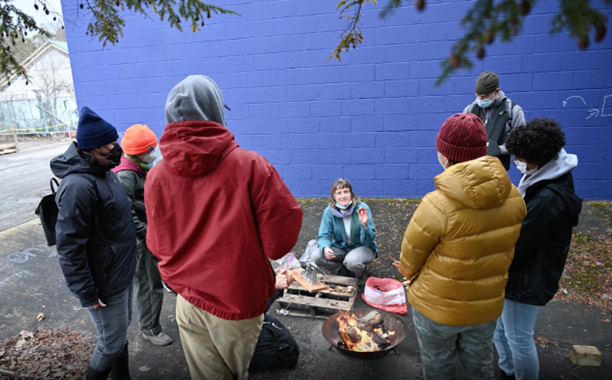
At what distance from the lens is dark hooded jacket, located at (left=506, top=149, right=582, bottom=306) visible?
203 cm

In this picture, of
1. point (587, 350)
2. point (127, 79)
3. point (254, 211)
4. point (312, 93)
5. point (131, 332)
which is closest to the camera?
point (254, 211)

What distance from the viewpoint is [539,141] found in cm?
206

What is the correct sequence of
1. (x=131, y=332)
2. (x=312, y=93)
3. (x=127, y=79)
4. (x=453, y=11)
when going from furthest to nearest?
(x=127, y=79), (x=312, y=93), (x=453, y=11), (x=131, y=332)

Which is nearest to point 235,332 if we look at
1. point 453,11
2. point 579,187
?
point 453,11

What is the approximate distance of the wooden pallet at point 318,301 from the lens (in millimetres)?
3525

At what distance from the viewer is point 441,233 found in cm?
180

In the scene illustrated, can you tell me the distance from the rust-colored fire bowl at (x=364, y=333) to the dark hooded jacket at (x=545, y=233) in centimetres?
92

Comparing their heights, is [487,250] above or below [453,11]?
below

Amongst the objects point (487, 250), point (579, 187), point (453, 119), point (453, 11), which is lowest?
point (579, 187)

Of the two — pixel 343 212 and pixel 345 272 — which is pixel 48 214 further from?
pixel 345 272

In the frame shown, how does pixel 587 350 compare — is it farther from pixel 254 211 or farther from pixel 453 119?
pixel 254 211

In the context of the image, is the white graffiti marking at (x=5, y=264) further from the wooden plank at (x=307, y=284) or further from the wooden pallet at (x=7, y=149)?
the wooden pallet at (x=7, y=149)

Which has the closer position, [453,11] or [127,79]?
[453,11]

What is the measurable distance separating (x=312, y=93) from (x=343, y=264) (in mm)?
3085
